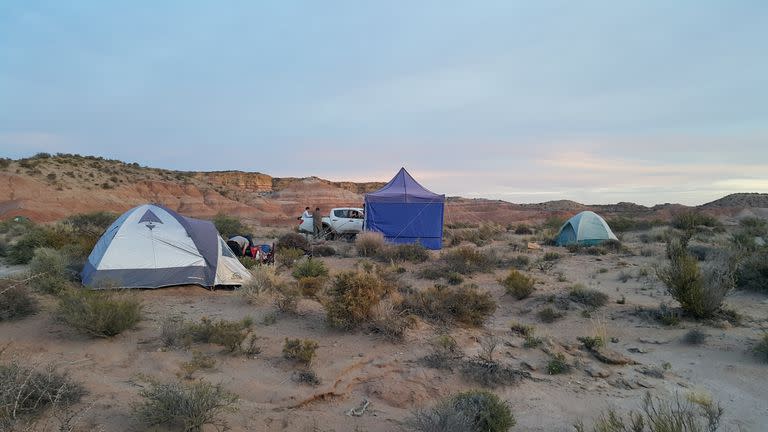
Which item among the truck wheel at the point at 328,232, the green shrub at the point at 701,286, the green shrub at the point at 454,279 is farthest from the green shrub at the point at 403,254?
the green shrub at the point at 701,286

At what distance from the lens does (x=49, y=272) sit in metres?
8.09

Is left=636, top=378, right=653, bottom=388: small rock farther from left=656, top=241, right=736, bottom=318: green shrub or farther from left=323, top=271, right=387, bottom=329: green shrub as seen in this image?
left=323, top=271, right=387, bottom=329: green shrub

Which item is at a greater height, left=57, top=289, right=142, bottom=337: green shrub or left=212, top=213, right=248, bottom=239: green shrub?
left=212, top=213, right=248, bottom=239: green shrub

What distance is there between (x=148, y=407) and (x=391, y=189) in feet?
49.5

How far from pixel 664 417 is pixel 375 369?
309 centimetres

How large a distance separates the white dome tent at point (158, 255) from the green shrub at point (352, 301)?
9.58 ft

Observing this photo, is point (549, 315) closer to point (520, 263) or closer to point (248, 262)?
point (520, 263)

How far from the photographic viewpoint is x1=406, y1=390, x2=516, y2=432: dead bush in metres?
A: 3.80

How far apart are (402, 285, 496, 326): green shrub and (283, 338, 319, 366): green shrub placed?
220 centimetres

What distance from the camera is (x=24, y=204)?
97.2 feet

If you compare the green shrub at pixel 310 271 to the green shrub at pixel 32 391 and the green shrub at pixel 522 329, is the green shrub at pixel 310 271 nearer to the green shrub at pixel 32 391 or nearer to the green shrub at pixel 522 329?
the green shrub at pixel 522 329

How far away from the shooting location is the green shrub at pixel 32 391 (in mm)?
3602

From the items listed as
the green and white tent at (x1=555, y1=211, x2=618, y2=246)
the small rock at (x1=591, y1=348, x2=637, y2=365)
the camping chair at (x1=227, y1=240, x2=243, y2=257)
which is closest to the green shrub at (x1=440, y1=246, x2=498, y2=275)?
the camping chair at (x1=227, y1=240, x2=243, y2=257)

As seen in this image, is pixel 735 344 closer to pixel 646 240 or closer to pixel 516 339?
pixel 516 339
